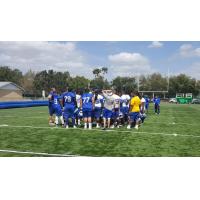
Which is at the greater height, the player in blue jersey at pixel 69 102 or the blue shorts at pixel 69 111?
the player in blue jersey at pixel 69 102

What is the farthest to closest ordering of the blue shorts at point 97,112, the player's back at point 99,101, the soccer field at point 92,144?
the blue shorts at point 97,112
the player's back at point 99,101
the soccer field at point 92,144

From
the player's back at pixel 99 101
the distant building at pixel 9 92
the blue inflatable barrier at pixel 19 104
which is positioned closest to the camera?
the player's back at pixel 99 101

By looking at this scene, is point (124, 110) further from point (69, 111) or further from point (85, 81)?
point (85, 81)

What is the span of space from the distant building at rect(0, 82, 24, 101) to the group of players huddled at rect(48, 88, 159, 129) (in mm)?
58080

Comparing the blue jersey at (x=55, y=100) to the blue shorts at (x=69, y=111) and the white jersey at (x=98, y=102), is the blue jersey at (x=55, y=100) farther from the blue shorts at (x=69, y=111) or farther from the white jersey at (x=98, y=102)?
the white jersey at (x=98, y=102)

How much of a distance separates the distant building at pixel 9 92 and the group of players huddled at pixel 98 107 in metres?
58.1

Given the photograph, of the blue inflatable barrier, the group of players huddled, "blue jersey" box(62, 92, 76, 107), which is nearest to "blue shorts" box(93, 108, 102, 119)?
the group of players huddled

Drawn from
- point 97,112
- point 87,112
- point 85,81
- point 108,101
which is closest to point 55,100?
point 97,112

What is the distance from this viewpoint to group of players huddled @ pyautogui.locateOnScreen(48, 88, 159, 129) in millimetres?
12586

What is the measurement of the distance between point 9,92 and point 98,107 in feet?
204

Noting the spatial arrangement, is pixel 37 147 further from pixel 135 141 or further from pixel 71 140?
pixel 135 141

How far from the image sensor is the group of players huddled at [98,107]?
12.6 m

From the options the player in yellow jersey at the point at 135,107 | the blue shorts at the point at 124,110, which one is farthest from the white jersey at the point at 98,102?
the blue shorts at the point at 124,110
